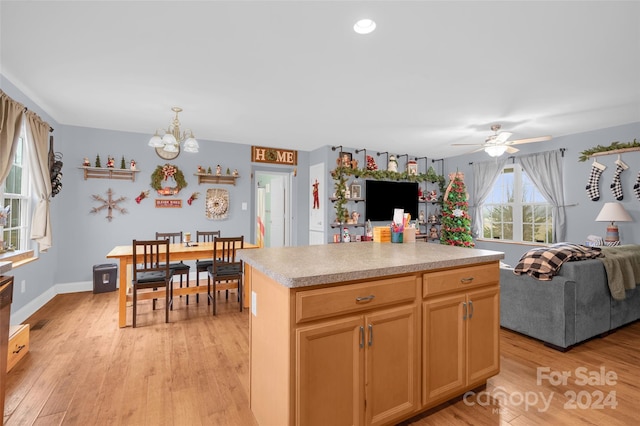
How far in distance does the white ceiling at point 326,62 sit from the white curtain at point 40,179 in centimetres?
37

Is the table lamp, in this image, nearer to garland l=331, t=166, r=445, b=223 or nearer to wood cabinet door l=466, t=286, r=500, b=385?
garland l=331, t=166, r=445, b=223

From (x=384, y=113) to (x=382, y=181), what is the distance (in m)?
2.44

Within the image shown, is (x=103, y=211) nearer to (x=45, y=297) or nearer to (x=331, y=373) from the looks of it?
(x=45, y=297)

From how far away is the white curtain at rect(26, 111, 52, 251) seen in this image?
3449 millimetres

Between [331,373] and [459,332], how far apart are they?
904 mm

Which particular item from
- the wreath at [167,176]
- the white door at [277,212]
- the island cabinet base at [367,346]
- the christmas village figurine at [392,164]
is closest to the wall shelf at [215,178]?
the wreath at [167,176]

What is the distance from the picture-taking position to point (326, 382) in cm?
142

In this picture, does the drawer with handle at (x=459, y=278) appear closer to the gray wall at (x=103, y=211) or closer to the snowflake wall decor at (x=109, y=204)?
the gray wall at (x=103, y=211)

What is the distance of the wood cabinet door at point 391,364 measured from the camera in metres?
1.54

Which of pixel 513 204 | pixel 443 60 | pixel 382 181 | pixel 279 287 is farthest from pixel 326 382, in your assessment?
pixel 513 204

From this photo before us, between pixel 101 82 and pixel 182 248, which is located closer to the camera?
pixel 101 82

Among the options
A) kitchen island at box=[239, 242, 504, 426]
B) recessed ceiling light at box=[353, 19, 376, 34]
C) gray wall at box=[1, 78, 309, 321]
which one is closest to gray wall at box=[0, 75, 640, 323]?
gray wall at box=[1, 78, 309, 321]

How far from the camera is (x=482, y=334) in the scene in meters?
1.98

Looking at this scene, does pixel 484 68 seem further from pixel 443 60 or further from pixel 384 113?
pixel 384 113
